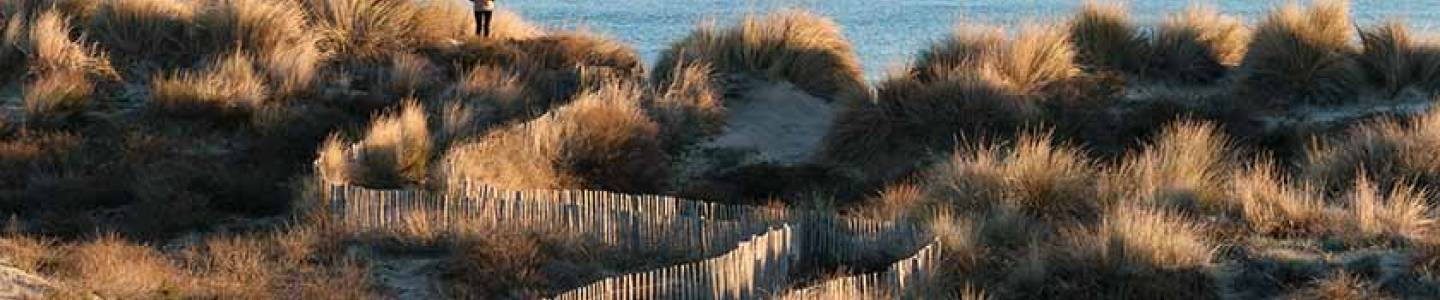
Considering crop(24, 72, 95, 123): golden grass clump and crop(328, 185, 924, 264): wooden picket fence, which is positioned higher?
crop(328, 185, 924, 264): wooden picket fence

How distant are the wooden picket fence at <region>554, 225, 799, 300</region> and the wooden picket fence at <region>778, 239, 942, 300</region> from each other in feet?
1.06

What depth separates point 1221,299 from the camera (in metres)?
9.17

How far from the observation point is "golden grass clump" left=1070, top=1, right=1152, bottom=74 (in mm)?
16875

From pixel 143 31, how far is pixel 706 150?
555 centimetres

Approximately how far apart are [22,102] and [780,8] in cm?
665

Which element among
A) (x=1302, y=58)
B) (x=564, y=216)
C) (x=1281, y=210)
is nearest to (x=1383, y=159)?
(x=1281, y=210)

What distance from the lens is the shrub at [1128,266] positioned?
30.2 ft

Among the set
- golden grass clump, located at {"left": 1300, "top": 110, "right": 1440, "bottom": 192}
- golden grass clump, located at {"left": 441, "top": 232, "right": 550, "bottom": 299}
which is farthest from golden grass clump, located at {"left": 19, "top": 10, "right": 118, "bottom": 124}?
golden grass clump, located at {"left": 1300, "top": 110, "right": 1440, "bottom": 192}

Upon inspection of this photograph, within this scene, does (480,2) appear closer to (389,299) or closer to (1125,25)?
(1125,25)

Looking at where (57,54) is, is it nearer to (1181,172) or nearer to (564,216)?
(564,216)

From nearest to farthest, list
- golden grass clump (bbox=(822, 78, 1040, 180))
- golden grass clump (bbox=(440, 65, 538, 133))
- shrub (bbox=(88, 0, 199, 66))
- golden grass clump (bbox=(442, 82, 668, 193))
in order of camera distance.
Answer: golden grass clump (bbox=(442, 82, 668, 193)), golden grass clump (bbox=(822, 78, 1040, 180)), golden grass clump (bbox=(440, 65, 538, 133)), shrub (bbox=(88, 0, 199, 66))

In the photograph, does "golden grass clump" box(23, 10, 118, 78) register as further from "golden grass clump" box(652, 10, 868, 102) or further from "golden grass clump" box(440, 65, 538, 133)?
"golden grass clump" box(652, 10, 868, 102)

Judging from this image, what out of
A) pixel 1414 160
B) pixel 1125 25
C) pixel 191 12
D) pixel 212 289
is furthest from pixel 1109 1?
pixel 212 289

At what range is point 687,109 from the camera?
A: 15.8 metres
